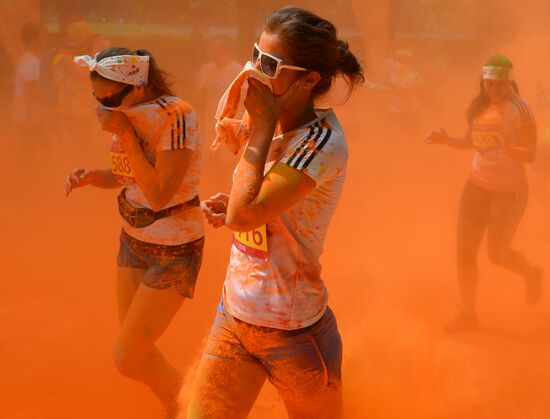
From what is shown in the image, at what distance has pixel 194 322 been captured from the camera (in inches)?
212

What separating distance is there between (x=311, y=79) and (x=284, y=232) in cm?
52

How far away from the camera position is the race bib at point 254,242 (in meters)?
2.38

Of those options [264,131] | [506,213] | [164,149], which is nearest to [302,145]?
[264,131]

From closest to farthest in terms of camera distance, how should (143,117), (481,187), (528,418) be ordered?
(143,117)
(528,418)
(481,187)

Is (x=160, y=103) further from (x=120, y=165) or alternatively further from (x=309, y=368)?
(x=309, y=368)

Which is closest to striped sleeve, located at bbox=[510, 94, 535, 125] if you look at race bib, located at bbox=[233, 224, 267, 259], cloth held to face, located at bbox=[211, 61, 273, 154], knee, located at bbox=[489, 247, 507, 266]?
knee, located at bbox=[489, 247, 507, 266]

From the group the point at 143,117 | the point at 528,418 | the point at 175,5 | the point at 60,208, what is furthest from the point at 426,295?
the point at 175,5

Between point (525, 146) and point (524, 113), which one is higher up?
point (524, 113)

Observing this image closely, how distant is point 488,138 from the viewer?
5.34 meters

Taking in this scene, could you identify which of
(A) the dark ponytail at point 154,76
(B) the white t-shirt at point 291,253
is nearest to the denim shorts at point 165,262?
(A) the dark ponytail at point 154,76

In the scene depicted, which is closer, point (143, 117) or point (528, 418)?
point (143, 117)

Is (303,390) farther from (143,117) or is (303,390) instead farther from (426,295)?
(426,295)

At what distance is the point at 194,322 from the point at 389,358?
5.00ft

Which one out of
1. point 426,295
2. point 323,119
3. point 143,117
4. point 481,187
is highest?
point 323,119
